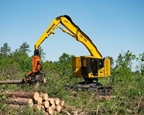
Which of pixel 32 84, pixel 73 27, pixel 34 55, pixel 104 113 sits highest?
pixel 73 27

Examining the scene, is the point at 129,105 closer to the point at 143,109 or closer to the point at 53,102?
the point at 143,109

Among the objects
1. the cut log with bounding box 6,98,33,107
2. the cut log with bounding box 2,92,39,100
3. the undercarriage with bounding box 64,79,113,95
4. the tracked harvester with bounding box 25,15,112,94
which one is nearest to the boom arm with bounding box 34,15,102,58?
the tracked harvester with bounding box 25,15,112,94

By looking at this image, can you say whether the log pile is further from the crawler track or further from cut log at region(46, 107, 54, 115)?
the crawler track

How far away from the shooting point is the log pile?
365 inches

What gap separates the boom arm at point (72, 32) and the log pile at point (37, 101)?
3872mm

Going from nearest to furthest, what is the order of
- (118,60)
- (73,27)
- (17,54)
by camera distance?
(73,27)
(118,60)
(17,54)

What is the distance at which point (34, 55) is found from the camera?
486 inches

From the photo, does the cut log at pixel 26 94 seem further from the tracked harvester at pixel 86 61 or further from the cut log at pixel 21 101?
the tracked harvester at pixel 86 61

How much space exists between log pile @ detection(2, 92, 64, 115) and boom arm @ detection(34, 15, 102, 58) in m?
3.87

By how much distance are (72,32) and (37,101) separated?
6242mm

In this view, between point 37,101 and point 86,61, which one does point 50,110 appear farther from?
point 86,61

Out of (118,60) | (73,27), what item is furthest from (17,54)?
(73,27)

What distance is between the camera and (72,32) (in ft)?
48.7

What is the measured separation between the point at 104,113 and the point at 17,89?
458 centimetres
